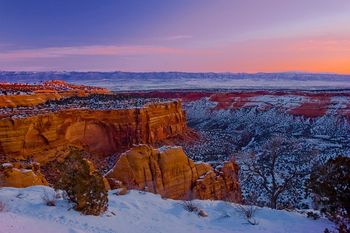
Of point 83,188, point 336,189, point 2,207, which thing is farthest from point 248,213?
point 2,207

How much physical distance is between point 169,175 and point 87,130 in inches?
585

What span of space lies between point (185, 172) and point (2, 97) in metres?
21.6

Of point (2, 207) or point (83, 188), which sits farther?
point (83, 188)

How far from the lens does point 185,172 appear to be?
22.5m

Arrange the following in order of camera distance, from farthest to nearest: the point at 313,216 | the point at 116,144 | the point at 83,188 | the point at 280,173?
the point at 116,144 → the point at 280,173 → the point at 313,216 → the point at 83,188

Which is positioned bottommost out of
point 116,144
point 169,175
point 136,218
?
point 116,144

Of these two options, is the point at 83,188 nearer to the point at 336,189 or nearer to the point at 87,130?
the point at 336,189

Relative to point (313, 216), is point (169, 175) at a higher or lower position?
lower

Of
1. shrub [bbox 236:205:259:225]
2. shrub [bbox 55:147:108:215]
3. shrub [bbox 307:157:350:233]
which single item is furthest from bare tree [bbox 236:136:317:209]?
shrub [bbox 55:147:108:215]

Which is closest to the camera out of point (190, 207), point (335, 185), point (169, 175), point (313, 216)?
point (335, 185)

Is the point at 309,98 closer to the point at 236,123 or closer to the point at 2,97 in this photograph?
the point at 236,123

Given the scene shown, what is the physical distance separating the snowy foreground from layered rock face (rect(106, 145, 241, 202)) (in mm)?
6707

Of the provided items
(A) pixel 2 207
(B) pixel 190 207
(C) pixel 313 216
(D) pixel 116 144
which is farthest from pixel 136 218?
(D) pixel 116 144

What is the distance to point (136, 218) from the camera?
443 inches
